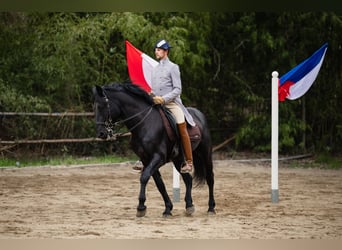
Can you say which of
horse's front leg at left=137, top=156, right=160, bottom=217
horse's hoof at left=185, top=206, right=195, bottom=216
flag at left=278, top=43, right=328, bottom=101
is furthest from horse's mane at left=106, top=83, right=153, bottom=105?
flag at left=278, top=43, right=328, bottom=101

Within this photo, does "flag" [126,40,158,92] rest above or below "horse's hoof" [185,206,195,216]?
above

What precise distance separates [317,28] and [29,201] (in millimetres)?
8336

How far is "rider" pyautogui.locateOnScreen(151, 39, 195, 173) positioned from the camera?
661 cm

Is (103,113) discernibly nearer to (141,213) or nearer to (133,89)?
(133,89)

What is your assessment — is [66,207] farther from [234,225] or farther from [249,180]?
[249,180]

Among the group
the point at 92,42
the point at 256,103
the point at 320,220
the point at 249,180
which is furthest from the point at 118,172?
the point at 320,220

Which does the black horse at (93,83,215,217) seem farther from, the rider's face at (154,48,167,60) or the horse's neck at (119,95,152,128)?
the rider's face at (154,48,167,60)

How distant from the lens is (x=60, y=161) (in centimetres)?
1268

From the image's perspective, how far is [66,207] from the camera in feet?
25.0

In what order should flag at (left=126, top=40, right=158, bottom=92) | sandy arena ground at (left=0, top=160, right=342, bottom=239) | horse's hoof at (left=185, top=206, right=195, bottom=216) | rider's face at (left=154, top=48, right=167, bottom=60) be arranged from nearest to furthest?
sandy arena ground at (left=0, top=160, right=342, bottom=239)
rider's face at (left=154, top=48, right=167, bottom=60)
horse's hoof at (left=185, top=206, right=195, bottom=216)
flag at (left=126, top=40, right=158, bottom=92)

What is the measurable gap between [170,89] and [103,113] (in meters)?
0.76

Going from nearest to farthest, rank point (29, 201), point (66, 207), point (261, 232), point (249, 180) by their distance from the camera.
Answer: point (261, 232), point (66, 207), point (29, 201), point (249, 180)

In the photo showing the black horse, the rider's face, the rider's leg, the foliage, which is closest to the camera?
the black horse

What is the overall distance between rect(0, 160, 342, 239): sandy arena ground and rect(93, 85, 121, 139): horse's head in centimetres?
84
